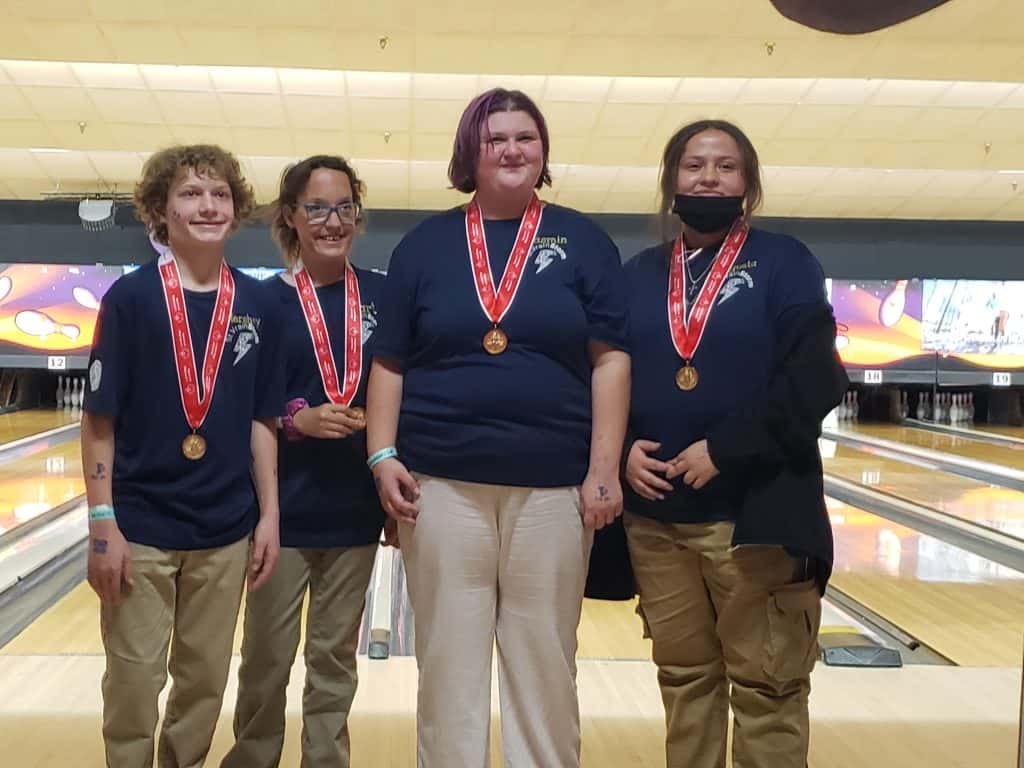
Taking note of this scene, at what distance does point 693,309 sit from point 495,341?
38 centimetres

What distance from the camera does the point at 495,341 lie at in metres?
1.69

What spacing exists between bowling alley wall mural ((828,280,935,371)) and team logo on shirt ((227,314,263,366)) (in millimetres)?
9117

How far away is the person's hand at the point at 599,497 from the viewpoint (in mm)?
1699

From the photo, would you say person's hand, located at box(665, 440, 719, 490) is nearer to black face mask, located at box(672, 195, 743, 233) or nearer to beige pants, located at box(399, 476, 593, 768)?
beige pants, located at box(399, 476, 593, 768)

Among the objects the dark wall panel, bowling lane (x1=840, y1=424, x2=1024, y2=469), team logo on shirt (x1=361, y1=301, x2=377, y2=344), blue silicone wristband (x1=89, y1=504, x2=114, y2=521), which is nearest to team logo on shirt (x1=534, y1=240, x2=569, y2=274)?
team logo on shirt (x1=361, y1=301, x2=377, y2=344)

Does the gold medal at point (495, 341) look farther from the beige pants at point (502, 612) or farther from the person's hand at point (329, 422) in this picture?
the person's hand at point (329, 422)

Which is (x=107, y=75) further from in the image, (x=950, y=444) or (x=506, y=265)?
(x=950, y=444)

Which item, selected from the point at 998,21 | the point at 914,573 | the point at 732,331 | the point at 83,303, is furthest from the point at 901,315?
the point at 732,331

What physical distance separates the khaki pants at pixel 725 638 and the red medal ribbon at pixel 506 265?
1.62 feet

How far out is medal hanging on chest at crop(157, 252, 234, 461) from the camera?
1.78m

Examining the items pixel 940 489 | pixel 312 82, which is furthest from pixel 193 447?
pixel 312 82

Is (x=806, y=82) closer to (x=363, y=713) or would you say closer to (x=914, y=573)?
(x=914, y=573)

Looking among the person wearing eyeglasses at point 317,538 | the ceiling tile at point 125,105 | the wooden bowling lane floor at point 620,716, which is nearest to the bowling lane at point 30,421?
the ceiling tile at point 125,105

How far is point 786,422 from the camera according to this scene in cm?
174
